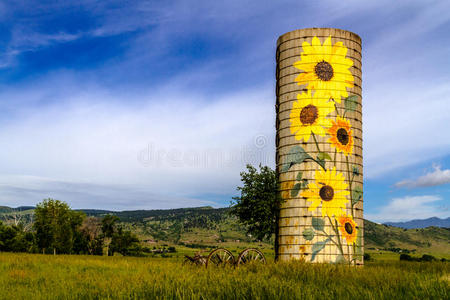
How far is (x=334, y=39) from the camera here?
1193 inches

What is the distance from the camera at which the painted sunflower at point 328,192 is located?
28.7 m

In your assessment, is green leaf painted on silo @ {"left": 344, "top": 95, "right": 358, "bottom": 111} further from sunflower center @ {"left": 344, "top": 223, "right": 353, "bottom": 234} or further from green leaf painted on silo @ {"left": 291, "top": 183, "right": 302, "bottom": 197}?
sunflower center @ {"left": 344, "top": 223, "right": 353, "bottom": 234}

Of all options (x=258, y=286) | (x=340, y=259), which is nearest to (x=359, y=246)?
(x=340, y=259)

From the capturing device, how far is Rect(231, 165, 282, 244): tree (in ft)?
99.3

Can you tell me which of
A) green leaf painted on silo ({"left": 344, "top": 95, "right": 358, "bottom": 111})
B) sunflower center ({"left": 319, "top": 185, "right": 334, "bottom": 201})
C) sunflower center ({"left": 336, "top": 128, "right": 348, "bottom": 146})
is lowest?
sunflower center ({"left": 319, "top": 185, "right": 334, "bottom": 201})

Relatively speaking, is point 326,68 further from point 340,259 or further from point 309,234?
point 340,259

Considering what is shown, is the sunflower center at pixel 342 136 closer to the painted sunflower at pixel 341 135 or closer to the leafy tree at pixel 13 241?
the painted sunflower at pixel 341 135

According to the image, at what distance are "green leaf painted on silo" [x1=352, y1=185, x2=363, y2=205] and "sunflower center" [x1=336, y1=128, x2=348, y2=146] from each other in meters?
3.31

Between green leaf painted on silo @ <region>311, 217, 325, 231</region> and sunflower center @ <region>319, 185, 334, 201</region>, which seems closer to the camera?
green leaf painted on silo @ <region>311, 217, 325, 231</region>

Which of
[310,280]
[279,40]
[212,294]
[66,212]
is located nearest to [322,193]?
[279,40]

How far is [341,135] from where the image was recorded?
1160 inches

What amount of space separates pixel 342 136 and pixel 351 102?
2630 millimetres

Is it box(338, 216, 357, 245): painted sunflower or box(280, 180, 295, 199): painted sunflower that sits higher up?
box(280, 180, 295, 199): painted sunflower

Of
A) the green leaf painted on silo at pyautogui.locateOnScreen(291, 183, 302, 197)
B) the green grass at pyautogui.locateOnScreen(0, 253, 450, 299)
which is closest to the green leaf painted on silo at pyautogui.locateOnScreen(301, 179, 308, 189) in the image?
the green leaf painted on silo at pyautogui.locateOnScreen(291, 183, 302, 197)
